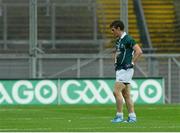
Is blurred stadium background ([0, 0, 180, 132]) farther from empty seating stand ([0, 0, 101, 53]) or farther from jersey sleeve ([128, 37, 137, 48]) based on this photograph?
jersey sleeve ([128, 37, 137, 48])

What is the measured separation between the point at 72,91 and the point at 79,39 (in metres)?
4.27

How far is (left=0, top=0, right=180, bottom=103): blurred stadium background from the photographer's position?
2555 cm

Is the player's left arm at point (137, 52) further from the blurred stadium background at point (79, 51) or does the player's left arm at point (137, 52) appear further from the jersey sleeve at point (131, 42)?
the blurred stadium background at point (79, 51)

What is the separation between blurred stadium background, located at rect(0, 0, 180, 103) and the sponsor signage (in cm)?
197

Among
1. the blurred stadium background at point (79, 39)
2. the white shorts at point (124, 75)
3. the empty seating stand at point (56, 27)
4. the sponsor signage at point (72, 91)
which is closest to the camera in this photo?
the white shorts at point (124, 75)

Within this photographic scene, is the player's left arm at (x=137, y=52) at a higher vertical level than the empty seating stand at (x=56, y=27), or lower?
lower

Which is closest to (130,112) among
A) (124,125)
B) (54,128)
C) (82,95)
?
(124,125)

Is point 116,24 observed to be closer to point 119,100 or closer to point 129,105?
point 119,100

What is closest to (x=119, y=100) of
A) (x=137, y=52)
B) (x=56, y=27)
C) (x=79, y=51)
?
(x=137, y=52)

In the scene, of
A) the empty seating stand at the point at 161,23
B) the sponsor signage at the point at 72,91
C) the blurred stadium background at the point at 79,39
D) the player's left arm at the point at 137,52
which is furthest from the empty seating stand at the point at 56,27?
the player's left arm at the point at 137,52

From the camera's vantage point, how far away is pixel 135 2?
29.1 meters

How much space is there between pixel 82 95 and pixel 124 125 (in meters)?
10.9

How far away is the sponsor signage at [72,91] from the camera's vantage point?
23.2m

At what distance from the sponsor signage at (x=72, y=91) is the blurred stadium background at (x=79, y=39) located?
1967 millimetres
